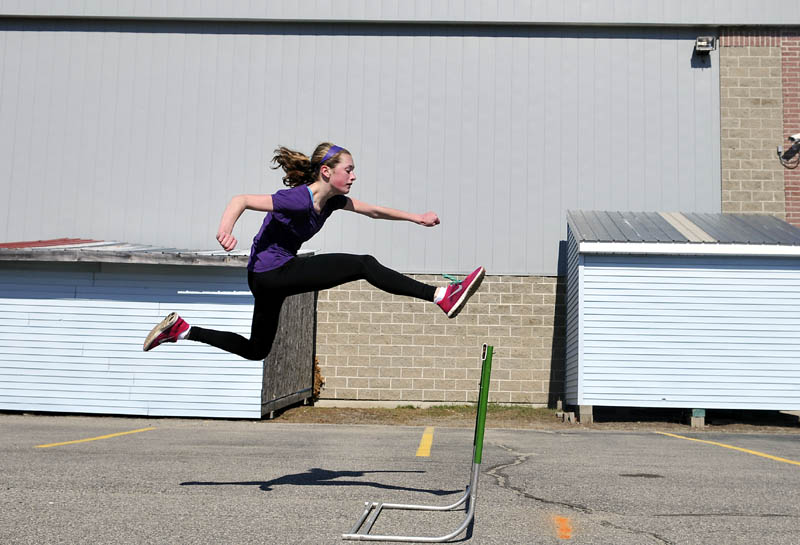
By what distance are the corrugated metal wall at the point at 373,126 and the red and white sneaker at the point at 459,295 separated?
12.5 metres

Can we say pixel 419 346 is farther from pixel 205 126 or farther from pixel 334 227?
pixel 205 126

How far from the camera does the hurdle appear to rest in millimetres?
3967

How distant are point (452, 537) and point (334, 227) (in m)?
14.4

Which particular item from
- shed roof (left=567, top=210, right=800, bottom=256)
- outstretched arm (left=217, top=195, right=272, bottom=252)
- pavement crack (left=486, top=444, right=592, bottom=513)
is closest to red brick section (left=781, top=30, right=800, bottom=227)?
shed roof (left=567, top=210, right=800, bottom=256)

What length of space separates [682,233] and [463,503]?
11364 mm

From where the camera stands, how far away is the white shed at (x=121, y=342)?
569 inches

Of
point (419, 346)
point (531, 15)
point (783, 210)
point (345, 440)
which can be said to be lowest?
point (345, 440)

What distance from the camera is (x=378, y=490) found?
563cm

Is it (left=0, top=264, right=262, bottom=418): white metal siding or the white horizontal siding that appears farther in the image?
the white horizontal siding

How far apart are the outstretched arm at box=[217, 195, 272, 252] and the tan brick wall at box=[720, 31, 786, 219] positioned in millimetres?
Result: 14836

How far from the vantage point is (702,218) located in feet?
54.7

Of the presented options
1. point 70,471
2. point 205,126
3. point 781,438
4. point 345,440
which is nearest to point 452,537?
point 70,471

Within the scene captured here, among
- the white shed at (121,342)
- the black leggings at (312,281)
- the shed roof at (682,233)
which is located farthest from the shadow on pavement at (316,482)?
the shed roof at (682,233)

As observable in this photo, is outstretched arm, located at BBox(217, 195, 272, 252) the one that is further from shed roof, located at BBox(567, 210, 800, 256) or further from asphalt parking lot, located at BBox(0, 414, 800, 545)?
shed roof, located at BBox(567, 210, 800, 256)
